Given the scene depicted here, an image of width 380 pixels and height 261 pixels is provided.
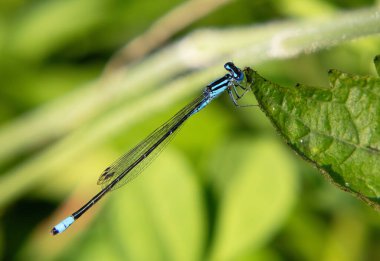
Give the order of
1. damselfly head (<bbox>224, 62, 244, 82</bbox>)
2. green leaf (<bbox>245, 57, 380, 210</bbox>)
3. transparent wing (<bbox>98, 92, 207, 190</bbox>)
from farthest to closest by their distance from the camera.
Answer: transparent wing (<bbox>98, 92, 207, 190</bbox>), damselfly head (<bbox>224, 62, 244, 82</bbox>), green leaf (<bbox>245, 57, 380, 210</bbox>)

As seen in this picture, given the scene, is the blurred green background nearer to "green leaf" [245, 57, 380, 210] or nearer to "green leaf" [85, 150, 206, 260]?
"green leaf" [85, 150, 206, 260]

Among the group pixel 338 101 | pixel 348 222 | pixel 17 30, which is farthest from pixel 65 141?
pixel 338 101

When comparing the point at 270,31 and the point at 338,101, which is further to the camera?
the point at 270,31

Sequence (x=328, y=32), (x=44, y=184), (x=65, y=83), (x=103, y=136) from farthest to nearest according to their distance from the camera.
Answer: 1. (x=65, y=83)
2. (x=44, y=184)
3. (x=103, y=136)
4. (x=328, y=32)

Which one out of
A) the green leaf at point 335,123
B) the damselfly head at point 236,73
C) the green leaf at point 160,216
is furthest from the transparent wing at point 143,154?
the green leaf at point 335,123

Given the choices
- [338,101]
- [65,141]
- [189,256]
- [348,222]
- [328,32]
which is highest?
[65,141]

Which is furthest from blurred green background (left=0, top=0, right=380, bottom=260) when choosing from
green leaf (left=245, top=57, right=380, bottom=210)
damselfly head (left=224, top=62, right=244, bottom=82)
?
green leaf (left=245, top=57, right=380, bottom=210)

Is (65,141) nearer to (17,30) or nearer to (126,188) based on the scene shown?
(126,188)
